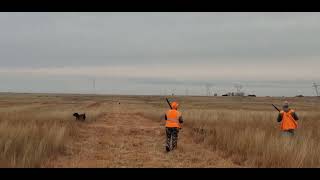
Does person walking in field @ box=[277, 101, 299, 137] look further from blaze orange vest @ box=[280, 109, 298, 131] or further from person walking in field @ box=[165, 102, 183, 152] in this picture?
person walking in field @ box=[165, 102, 183, 152]

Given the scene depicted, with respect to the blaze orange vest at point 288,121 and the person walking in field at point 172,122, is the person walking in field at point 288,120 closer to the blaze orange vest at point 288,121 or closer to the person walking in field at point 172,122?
the blaze orange vest at point 288,121

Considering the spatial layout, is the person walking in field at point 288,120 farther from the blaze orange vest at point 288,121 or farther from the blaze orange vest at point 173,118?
the blaze orange vest at point 173,118

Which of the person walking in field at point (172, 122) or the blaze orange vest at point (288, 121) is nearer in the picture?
the person walking in field at point (172, 122)

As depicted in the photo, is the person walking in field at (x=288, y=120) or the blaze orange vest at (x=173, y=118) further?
the person walking in field at (x=288, y=120)

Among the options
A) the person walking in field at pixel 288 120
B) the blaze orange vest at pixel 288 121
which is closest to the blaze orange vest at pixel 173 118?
the person walking in field at pixel 288 120

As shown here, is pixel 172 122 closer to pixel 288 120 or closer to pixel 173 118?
pixel 173 118

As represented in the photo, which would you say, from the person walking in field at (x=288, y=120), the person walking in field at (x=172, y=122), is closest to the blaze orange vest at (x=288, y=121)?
the person walking in field at (x=288, y=120)

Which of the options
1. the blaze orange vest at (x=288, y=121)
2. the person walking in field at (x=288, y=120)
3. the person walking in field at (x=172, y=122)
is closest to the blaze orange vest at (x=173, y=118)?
the person walking in field at (x=172, y=122)

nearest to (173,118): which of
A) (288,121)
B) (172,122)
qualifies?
(172,122)
